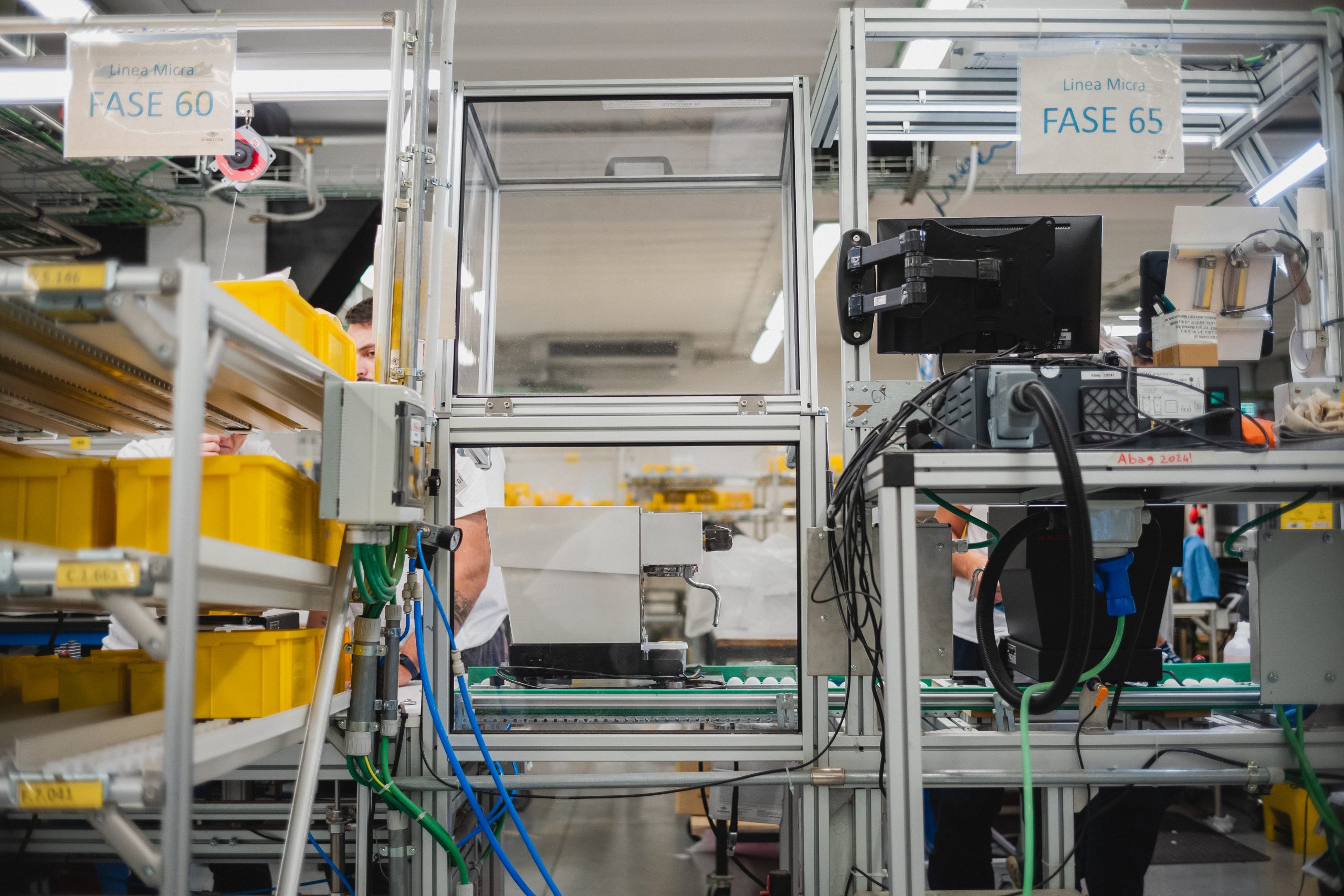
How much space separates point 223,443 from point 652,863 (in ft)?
7.27

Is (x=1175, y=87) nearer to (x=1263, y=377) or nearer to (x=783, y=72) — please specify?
(x=783, y=72)

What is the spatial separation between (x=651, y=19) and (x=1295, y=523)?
15.9ft

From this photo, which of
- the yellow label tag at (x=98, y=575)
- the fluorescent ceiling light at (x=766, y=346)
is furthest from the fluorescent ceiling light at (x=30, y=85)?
the fluorescent ceiling light at (x=766, y=346)

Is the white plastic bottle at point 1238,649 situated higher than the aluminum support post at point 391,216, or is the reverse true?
the aluminum support post at point 391,216

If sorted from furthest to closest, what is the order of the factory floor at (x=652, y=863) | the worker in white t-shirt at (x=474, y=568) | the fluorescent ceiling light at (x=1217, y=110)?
1. the factory floor at (x=652, y=863)
2. the fluorescent ceiling light at (x=1217, y=110)
3. the worker in white t-shirt at (x=474, y=568)

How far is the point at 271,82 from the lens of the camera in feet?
7.79

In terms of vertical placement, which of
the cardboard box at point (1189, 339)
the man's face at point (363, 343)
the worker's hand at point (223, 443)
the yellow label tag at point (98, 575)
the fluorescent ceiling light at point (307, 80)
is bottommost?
the yellow label tag at point (98, 575)

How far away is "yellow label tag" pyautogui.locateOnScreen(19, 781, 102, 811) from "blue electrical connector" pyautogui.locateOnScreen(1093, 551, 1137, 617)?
153cm

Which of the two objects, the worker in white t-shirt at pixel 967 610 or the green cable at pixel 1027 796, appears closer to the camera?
the green cable at pixel 1027 796

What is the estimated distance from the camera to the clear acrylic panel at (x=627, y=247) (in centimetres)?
179

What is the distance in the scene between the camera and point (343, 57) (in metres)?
2.64

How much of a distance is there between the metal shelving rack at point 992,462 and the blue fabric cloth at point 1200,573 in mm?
3478

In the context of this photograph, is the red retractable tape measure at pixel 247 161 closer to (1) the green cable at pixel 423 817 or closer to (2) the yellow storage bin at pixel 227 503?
(2) the yellow storage bin at pixel 227 503

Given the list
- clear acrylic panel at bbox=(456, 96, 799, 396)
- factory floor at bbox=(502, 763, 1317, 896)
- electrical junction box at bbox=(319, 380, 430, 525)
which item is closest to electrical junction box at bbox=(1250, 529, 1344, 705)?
clear acrylic panel at bbox=(456, 96, 799, 396)
